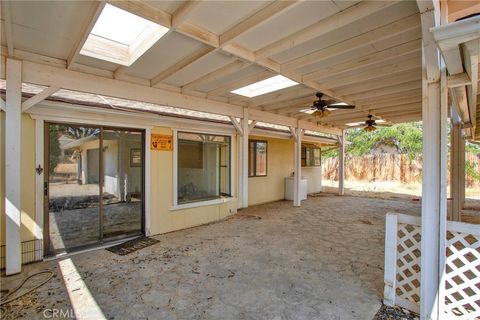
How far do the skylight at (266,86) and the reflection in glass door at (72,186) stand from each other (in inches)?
112

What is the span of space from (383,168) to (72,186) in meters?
14.9

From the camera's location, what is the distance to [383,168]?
13852 millimetres

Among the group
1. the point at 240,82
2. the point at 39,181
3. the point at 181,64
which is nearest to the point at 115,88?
the point at 181,64

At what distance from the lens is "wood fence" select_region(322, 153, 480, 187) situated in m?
12.9

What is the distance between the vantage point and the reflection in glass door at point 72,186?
3637mm

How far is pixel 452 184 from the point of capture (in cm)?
585

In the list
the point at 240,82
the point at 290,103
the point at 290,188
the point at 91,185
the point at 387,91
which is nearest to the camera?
the point at 91,185

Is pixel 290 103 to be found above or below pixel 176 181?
above

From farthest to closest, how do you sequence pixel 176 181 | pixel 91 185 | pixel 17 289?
pixel 176 181, pixel 91 185, pixel 17 289

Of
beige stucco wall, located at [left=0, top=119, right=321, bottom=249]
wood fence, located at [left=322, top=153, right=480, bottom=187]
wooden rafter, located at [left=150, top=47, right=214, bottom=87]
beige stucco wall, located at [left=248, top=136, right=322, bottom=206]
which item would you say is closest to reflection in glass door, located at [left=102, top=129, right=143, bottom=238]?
beige stucco wall, located at [left=0, top=119, right=321, bottom=249]

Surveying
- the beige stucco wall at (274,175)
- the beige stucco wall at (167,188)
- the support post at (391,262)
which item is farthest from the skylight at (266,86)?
the beige stucco wall at (274,175)

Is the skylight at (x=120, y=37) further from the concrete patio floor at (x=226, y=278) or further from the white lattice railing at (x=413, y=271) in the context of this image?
the white lattice railing at (x=413, y=271)

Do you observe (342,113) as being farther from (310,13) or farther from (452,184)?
(310,13)

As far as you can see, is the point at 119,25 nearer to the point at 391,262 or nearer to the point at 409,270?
the point at 391,262
